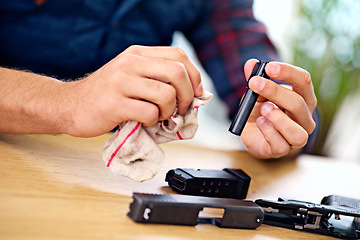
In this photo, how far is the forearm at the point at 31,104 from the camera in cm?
69

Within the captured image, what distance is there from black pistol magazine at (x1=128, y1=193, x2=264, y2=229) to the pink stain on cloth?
0.08m

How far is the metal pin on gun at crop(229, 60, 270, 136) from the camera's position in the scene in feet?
2.21

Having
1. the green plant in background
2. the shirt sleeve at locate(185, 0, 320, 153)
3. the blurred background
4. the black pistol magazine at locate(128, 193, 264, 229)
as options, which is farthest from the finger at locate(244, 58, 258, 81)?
the green plant in background

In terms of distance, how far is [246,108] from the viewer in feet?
2.22

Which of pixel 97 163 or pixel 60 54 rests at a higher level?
pixel 60 54

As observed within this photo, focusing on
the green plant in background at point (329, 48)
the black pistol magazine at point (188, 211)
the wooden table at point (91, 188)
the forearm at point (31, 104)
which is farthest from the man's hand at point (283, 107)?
the green plant in background at point (329, 48)

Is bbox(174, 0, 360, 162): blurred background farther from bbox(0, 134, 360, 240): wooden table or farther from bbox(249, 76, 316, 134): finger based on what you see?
bbox(249, 76, 316, 134): finger

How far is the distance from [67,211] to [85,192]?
0.26 ft

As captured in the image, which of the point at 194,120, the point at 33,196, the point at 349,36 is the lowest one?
the point at 33,196

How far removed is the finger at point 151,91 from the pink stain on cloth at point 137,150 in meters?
0.04

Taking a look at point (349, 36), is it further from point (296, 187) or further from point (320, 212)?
point (320, 212)

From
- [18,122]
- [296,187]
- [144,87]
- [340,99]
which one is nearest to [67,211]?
[144,87]

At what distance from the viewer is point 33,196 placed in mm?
512

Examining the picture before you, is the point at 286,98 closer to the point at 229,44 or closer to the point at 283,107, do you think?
the point at 283,107
